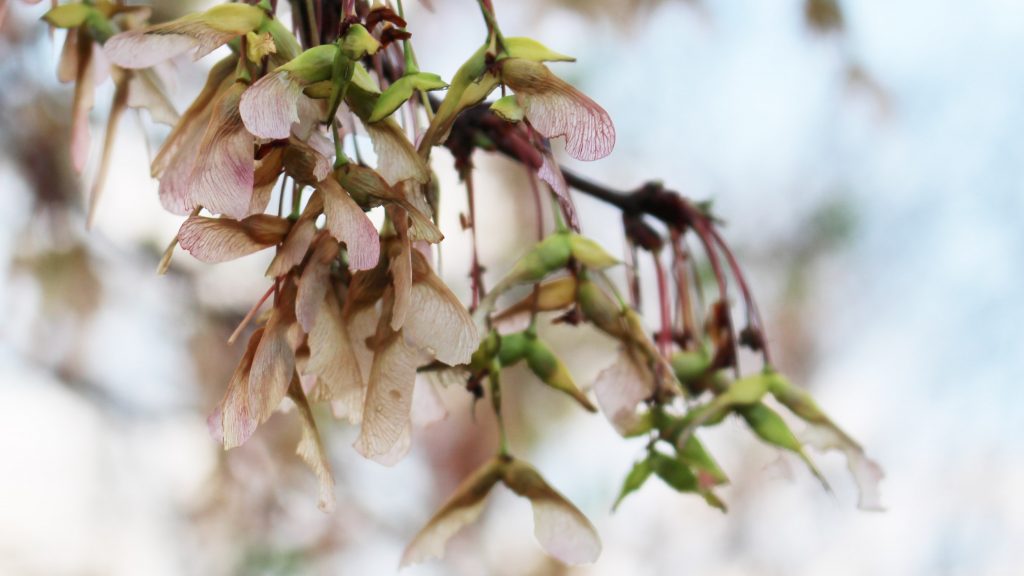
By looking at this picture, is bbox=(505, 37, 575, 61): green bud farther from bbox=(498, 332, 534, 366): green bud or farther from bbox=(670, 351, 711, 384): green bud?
bbox=(670, 351, 711, 384): green bud

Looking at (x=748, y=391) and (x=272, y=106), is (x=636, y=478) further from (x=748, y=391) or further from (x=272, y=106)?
(x=272, y=106)

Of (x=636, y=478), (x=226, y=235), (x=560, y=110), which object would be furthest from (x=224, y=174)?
(x=636, y=478)

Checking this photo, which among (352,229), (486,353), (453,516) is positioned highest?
(352,229)

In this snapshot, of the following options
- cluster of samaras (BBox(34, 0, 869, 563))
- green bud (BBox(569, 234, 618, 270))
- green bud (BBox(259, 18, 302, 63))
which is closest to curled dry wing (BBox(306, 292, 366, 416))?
cluster of samaras (BBox(34, 0, 869, 563))

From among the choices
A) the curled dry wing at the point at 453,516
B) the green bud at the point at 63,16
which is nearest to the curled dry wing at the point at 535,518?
the curled dry wing at the point at 453,516

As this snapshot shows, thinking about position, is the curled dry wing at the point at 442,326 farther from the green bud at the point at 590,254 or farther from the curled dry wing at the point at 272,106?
the green bud at the point at 590,254

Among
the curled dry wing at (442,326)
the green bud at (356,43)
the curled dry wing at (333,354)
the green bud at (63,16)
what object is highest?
the green bud at (356,43)

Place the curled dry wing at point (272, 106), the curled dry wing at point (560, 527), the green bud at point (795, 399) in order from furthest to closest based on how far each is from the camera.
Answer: the green bud at point (795, 399) < the curled dry wing at point (560, 527) < the curled dry wing at point (272, 106)
